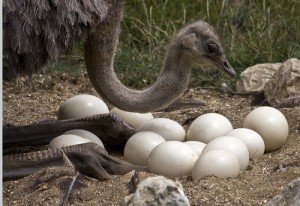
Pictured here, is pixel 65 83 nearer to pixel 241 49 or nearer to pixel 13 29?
pixel 241 49

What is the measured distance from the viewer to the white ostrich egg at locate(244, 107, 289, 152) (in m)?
5.15

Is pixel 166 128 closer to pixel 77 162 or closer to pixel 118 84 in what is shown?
pixel 118 84

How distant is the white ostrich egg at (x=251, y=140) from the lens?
498cm

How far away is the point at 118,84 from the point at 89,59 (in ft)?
0.71

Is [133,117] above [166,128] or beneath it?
beneath

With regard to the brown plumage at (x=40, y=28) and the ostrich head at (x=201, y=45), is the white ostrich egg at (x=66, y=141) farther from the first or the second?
the ostrich head at (x=201, y=45)

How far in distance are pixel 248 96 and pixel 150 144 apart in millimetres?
1610

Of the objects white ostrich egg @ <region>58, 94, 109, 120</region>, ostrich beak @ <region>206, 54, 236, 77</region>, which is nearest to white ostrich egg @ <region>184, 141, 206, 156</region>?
ostrich beak @ <region>206, 54, 236, 77</region>

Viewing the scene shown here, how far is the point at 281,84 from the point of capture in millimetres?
→ 6016

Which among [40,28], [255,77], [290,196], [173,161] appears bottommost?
[255,77]

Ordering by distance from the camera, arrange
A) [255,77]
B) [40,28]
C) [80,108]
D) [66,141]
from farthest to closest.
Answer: [255,77] → [80,108] → [66,141] → [40,28]

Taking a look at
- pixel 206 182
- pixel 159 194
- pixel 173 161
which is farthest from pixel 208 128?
pixel 159 194

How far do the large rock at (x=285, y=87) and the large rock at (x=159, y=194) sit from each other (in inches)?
98.3

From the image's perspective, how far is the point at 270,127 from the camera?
5160 millimetres
